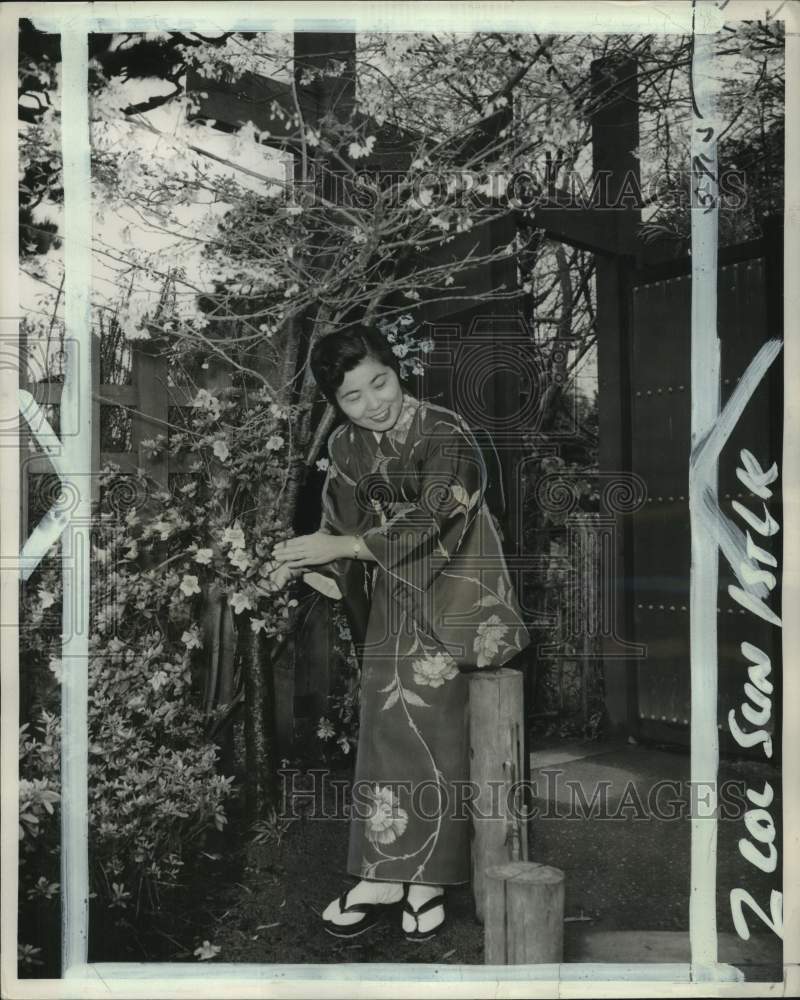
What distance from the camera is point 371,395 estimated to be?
2629 mm

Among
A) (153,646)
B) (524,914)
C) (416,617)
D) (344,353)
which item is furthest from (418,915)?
(344,353)

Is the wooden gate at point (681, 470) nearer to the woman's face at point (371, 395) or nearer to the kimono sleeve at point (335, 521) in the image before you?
the woman's face at point (371, 395)

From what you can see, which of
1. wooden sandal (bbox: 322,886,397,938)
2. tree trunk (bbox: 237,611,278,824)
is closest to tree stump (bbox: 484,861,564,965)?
wooden sandal (bbox: 322,886,397,938)

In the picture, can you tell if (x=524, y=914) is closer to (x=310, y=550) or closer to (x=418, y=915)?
(x=418, y=915)

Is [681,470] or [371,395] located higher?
[371,395]

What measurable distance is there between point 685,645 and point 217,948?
6.08 feet

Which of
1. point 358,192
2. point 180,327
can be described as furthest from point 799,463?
point 180,327

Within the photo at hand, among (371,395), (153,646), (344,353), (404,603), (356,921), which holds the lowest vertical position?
(356,921)

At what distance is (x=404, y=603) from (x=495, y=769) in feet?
2.02

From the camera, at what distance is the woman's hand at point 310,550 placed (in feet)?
8.61

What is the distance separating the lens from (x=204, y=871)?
258cm

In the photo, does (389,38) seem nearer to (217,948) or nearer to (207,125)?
(207,125)

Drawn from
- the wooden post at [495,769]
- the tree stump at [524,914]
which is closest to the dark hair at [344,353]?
the wooden post at [495,769]

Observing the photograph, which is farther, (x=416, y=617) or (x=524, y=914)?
(x=416, y=617)
